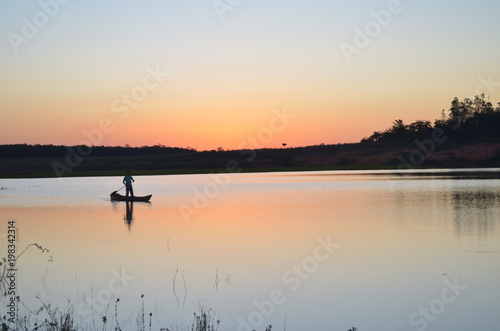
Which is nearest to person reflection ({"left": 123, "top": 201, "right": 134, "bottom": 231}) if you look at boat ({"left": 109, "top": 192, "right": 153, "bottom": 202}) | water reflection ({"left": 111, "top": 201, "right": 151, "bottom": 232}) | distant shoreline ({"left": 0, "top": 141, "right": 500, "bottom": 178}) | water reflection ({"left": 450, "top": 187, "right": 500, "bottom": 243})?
water reflection ({"left": 111, "top": 201, "right": 151, "bottom": 232})

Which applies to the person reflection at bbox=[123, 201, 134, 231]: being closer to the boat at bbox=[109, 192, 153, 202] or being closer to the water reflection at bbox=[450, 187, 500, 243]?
the boat at bbox=[109, 192, 153, 202]

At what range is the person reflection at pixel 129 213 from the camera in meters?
30.2

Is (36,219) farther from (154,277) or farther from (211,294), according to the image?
(211,294)

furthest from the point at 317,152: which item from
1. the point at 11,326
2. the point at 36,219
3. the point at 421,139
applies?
the point at 11,326

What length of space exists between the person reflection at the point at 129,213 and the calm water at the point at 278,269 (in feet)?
1.00

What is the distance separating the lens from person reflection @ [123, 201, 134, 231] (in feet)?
98.9

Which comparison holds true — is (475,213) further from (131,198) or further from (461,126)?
(461,126)

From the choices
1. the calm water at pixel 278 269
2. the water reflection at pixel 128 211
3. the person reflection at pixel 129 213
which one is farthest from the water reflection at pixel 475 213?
the person reflection at pixel 129 213

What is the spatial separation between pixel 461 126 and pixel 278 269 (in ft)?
411

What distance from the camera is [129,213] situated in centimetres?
3575

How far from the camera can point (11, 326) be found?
1130 centimetres

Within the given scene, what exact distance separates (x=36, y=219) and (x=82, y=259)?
46.9 ft

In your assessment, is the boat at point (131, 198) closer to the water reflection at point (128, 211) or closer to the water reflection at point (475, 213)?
the water reflection at point (128, 211)

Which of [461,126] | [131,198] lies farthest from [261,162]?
[131,198]
